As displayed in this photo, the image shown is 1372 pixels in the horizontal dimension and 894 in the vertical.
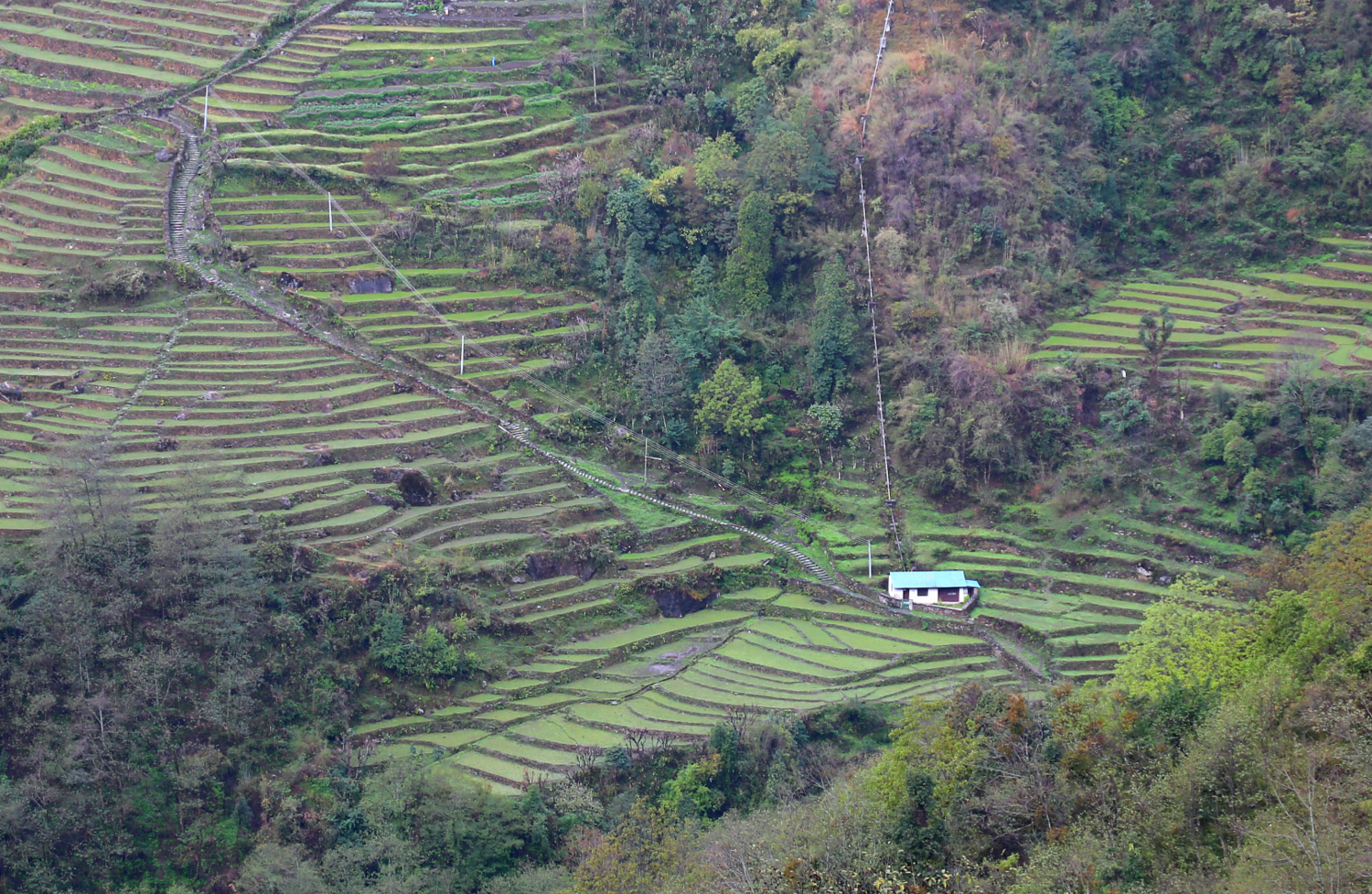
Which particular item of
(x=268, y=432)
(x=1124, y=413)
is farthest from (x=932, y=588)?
(x=268, y=432)

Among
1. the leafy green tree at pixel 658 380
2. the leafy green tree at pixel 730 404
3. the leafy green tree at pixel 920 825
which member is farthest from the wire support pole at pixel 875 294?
the leafy green tree at pixel 920 825

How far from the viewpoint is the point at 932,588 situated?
27016 millimetres

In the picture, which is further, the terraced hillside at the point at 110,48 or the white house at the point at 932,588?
the terraced hillside at the point at 110,48

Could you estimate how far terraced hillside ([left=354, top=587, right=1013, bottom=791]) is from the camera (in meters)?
23.7

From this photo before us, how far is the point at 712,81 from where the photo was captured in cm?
3603

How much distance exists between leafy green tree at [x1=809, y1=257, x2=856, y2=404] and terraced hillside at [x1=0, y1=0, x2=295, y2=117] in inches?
682

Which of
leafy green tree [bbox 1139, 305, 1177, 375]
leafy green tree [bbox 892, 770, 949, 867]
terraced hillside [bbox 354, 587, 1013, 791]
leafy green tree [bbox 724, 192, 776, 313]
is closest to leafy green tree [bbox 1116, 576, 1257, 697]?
terraced hillside [bbox 354, 587, 1013, 791]

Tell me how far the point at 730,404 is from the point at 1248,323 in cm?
1212

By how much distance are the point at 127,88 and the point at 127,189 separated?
158 inches

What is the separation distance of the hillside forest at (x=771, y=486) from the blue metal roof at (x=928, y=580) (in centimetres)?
68

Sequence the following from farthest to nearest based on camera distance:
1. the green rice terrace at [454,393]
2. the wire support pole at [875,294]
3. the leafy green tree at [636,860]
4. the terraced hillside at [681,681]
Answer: the wire support pole at [875,294] → the green rice terrace at [454,393] → the terraced hillside at [681,681] → the leafy green tree at [636,860]

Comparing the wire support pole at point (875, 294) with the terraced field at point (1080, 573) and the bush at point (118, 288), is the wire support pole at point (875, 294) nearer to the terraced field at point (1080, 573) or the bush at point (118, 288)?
the terraced field at point (1080, 573)

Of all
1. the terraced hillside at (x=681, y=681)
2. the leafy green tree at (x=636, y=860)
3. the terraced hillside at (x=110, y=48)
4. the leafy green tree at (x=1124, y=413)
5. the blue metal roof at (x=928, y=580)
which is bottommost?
the leafy green tree at (x=636, y=860)

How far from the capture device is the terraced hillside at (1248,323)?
28969 mm
